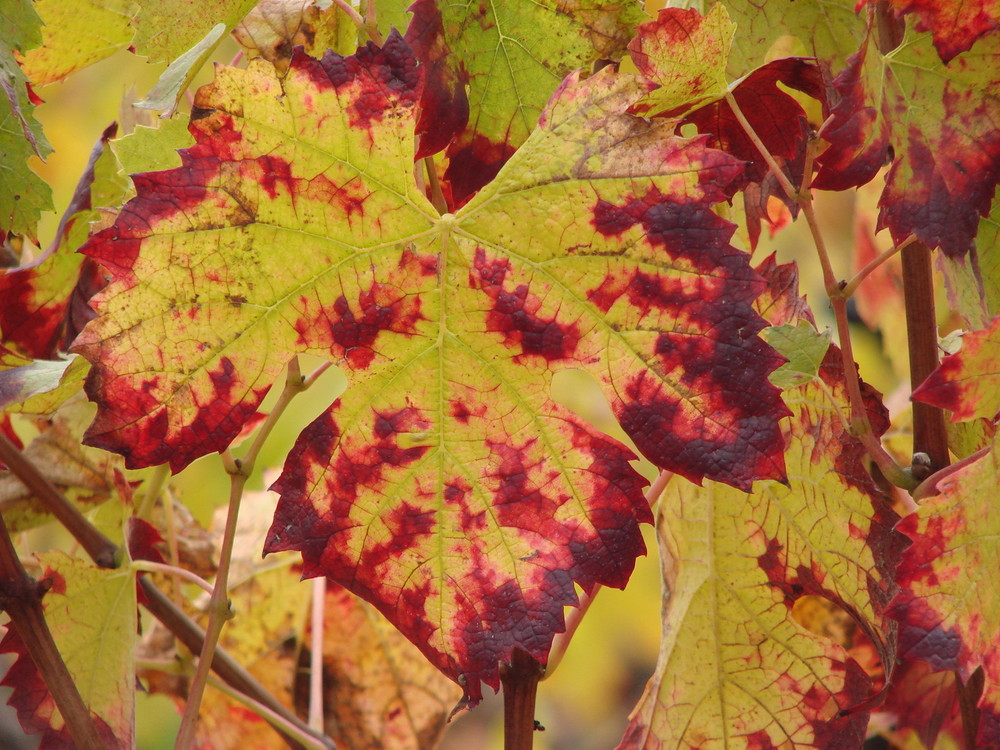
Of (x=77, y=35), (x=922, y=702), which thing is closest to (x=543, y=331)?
(x=77, y=35)

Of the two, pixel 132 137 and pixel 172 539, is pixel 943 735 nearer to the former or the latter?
pixel 172 539

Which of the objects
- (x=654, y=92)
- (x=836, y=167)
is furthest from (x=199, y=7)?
(x=836, y=167)

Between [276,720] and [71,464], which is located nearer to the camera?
[276,720]

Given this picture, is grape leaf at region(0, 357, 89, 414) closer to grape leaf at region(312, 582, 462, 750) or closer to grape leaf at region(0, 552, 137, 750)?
grape leaf at region(0, 552, 137, 750)

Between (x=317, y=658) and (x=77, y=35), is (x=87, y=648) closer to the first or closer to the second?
(x=317, y=658)

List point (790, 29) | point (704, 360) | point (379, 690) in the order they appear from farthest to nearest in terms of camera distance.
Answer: point (379, 690) < point (790, 29) < point (704, 360)

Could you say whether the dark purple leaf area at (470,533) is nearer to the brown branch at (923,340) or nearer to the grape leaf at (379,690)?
the brown branch at (923,340)
